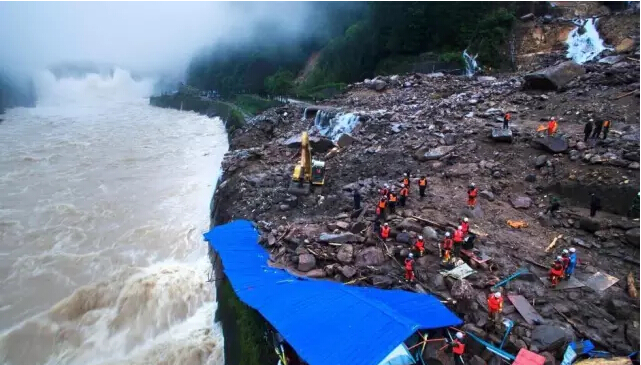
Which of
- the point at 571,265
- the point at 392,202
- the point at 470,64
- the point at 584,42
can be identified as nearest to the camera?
the point at 571,265

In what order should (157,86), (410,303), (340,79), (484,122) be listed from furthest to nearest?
(157,86) < (340,79) < (484,122) < (410,303)

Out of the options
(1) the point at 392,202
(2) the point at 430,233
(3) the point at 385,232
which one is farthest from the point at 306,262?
(1) the point at 392,202

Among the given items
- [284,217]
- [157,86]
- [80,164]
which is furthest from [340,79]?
[157,86]

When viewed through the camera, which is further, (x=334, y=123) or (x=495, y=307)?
(x=334, y=123)

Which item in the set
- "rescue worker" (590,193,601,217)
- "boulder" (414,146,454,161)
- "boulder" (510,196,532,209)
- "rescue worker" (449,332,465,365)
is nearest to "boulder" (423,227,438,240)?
"boulder" (510,196,532,209)

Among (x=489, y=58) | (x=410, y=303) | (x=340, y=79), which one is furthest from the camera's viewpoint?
(x=340, y=79)

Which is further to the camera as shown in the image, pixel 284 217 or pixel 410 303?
pixel 284 217

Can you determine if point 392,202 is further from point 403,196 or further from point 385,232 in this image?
point 385,232

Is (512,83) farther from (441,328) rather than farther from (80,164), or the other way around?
(80,164)
